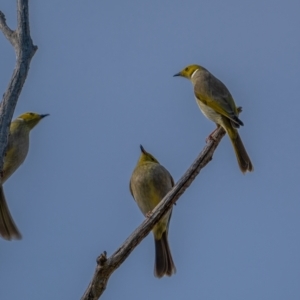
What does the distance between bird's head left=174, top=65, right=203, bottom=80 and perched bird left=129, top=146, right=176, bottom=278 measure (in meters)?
2.75

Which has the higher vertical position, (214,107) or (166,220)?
(214,107)

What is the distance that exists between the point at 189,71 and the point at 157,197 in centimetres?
346

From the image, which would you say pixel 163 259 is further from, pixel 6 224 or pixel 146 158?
pixel 6 224

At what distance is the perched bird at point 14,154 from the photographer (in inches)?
291

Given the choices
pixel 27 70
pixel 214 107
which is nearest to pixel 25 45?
pixel 27 70

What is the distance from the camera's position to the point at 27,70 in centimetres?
585

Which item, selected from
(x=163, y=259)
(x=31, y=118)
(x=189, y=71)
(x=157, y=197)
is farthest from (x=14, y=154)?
(x=189, y=71)

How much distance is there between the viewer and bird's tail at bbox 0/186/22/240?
735cm

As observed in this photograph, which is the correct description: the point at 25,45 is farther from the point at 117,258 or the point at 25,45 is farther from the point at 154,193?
the point at 154,193

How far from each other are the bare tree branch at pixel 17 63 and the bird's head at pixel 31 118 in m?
3.03

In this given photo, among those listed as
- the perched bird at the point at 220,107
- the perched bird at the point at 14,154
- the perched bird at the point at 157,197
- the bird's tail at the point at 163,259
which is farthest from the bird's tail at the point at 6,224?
the perched bird at the point at 220,107

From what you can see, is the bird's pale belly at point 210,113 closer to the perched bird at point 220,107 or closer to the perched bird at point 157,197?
the perched bird at point 220,107

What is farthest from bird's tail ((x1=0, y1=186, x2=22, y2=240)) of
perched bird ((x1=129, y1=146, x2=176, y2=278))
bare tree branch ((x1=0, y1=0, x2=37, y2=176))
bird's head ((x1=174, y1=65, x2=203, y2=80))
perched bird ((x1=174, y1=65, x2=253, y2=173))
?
bird's head ((x1=174, y1=65, x2=203, y2=80))

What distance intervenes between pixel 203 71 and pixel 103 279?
6212 mm
